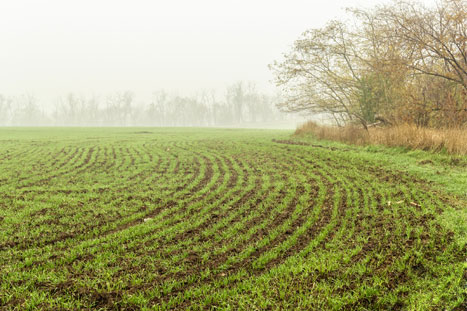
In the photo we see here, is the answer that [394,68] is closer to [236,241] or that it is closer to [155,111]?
Answer: [236,241]

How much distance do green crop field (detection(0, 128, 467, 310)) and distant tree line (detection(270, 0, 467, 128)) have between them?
18.6ft

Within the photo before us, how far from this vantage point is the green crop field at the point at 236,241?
10.2 feet

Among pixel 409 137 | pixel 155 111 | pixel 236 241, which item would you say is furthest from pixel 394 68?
pixel 155 111

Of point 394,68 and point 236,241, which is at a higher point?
point 394,68

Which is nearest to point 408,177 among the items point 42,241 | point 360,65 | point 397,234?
point 397,234

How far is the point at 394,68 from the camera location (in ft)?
43.0

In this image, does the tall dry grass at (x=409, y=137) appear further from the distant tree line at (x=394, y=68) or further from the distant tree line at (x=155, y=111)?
the distant tree line at (x=155, y=111)

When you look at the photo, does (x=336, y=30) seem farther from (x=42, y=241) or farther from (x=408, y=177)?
(x=42, y=241)

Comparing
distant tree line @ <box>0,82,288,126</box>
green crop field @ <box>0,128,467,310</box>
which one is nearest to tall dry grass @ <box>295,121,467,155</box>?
green crop field @ <box>0,128,467,310</box>

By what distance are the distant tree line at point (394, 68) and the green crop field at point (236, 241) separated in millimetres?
5664

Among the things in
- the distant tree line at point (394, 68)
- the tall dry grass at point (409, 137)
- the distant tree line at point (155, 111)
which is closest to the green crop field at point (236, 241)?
the tall dry grass at point (409, 137)

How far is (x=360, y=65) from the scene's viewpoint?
16859 mm

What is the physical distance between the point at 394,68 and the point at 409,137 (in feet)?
13.3

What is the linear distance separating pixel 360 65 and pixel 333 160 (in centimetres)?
952
